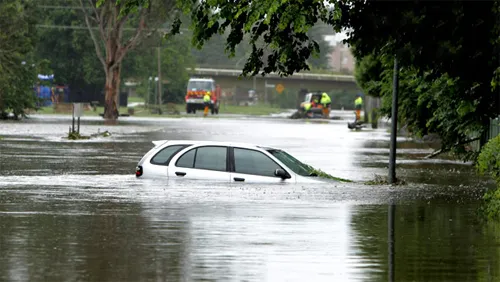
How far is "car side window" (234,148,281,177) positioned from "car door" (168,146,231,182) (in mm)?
228

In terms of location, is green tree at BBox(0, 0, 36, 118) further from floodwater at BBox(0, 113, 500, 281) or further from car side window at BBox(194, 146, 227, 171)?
car side window at BBox(194, 146, 227, 171)

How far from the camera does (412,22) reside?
21047 mm

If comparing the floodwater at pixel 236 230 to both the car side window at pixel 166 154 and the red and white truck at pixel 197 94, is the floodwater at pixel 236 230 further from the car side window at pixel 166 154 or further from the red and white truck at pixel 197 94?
the red and white truck at pixel 197 94

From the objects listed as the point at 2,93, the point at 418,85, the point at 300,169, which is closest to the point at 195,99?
the point at 2,93

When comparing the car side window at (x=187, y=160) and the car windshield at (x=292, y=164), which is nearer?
the car side window at (x=187, y=160)

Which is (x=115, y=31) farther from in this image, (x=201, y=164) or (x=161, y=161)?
(x=201, y=164)

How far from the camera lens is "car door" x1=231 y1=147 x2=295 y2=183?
2266 centimetres

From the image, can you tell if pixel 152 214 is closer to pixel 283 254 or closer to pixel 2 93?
pixel 283 254

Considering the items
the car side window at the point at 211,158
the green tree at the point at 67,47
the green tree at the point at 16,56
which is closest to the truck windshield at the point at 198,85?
the green tree at the point at 67,47

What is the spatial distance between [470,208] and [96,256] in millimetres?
8934

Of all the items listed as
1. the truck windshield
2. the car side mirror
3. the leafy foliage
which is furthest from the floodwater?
the truck windshield

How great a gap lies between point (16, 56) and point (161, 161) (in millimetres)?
43668

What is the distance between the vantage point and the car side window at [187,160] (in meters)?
22.7

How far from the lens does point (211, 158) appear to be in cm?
2288
